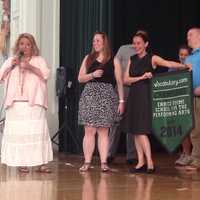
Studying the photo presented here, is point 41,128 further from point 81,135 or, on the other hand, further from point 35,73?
point 81,135

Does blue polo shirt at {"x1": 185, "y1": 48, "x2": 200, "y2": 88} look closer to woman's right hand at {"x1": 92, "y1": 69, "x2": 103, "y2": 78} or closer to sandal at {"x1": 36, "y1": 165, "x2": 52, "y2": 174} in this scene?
woman's right hand at {"x1": 92, "y1": 69, "x2": 103, "y2": 78}

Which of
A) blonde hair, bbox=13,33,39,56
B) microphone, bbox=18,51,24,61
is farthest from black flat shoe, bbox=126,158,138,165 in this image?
microphone, bbox=18,51,24,61

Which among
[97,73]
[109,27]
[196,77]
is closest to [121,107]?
[97,73]

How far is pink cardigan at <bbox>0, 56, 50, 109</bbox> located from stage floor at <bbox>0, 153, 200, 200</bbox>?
0.84 m

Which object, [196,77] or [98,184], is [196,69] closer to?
[196,77]

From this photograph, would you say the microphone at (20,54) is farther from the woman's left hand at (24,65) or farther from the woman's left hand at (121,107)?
the woman's left hand at (121,107)

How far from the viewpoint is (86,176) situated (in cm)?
705

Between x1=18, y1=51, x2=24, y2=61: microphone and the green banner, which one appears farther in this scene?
x1=18, y1=51, x2=24, y2=61: microphone

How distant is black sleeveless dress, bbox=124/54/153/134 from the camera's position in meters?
7.27

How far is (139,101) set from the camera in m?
7.33

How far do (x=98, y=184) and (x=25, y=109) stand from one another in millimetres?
1434

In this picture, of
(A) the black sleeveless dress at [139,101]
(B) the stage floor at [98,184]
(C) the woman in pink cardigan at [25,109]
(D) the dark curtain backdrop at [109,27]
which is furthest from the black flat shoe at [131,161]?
(D) the dark curtain backdrop at [109,27]

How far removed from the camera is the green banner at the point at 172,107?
707 centimetres

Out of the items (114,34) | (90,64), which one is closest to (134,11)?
(114,34)
